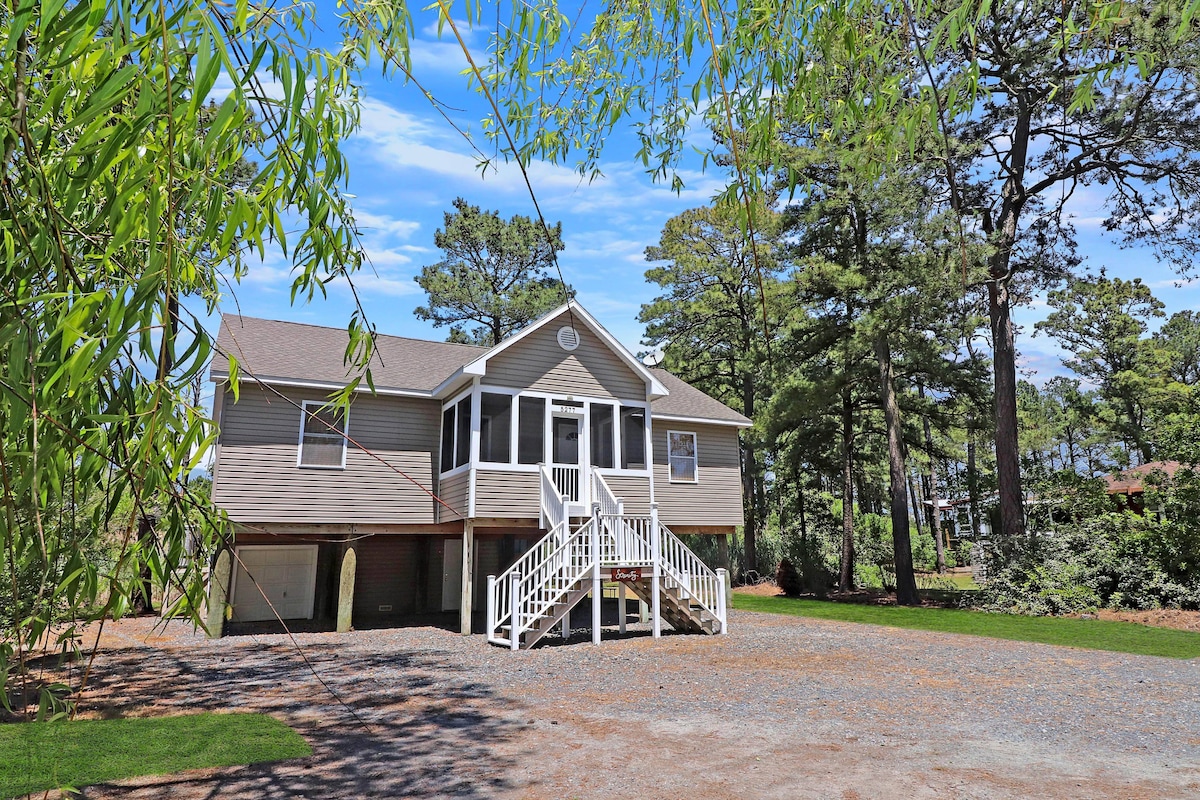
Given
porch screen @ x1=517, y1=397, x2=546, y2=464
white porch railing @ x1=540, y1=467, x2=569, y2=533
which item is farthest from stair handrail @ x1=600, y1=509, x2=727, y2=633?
porch screen @ x1=517, y1=397, x2=546, y2=464

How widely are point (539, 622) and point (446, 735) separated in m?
5.41

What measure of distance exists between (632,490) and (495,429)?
10.6 ft

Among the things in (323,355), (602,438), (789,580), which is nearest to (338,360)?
(323,355)

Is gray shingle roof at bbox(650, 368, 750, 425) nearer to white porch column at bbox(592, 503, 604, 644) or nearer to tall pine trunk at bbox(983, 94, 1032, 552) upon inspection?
white porch column at bbox(592, 503, 604, 644)

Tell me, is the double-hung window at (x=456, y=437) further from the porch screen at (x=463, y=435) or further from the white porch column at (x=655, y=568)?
the white porch column at (x=655, y=568)

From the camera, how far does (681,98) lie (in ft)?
12.4

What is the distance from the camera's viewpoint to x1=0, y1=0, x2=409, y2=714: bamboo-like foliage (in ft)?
4.68

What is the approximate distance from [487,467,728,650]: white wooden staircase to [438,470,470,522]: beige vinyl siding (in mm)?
1500

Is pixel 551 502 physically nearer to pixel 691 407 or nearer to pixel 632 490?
pixel 632 490

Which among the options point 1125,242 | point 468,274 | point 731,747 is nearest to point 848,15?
point 731,747

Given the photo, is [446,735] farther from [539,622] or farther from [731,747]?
[539,622]

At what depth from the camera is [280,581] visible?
1627cm

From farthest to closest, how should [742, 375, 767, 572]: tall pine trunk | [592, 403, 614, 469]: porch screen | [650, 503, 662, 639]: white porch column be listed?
[742, 375, 767, 572]: tall pine trunk, [592, 403, 614, 469]: porch screen, [650, 503, 662, 639]: white porch column

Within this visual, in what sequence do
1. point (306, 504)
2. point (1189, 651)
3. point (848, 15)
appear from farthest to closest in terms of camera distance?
point (306, 504), point (1189, 651), point (848, 15)
